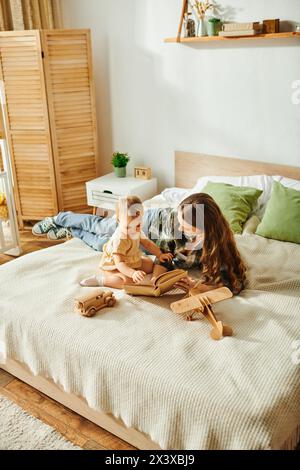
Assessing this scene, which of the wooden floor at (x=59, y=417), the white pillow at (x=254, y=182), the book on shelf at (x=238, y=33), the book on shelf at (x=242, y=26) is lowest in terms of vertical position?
the wooden floor at (x=59, y=417)

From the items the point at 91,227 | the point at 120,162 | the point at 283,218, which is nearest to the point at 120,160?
the point at 120,162

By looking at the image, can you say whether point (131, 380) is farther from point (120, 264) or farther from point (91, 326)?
point (120, 264)

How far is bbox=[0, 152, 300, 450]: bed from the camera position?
4.75 feet

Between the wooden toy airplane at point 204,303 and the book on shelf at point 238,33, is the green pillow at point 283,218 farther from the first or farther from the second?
the book on shelf at point 238,33

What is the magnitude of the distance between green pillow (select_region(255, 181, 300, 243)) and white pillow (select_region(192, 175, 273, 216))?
0.21 metres

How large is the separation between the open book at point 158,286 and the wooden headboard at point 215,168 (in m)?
1.53

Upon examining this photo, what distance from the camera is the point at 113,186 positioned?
366 cm

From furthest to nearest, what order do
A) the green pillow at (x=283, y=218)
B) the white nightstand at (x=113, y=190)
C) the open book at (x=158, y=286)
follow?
the white nightstand at (x=113, y=190) → the green pillow at (x=283, y=218) → the open book at (x=158, y=286)

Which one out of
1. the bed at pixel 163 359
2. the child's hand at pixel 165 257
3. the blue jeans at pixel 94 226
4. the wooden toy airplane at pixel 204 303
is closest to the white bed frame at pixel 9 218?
the blue jeans at pixel 94 226

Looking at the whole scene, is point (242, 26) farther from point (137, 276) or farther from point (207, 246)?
point (137, 276)

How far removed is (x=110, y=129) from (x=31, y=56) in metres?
0.90

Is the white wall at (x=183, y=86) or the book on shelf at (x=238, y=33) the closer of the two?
the book on shelf at (x=238, y=33)

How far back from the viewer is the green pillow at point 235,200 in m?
2.72
